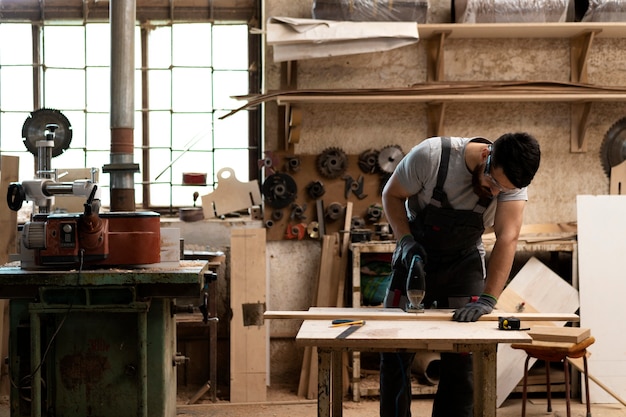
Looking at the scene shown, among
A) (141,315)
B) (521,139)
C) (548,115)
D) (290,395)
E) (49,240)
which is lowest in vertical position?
(290,395)

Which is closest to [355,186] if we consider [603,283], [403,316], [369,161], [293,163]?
[369,161]

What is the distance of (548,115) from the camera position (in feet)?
16.1

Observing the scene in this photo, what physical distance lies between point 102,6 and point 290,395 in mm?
2507

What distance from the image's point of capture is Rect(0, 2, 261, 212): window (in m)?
4.96

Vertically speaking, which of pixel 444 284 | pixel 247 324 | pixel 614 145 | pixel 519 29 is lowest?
pixel 247 324

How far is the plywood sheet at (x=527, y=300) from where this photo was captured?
14.6 feet

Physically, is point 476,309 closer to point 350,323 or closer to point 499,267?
point 499,267

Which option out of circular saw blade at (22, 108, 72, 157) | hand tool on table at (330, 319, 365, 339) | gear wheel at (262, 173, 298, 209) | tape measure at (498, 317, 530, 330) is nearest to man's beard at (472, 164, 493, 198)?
tape measure at (498, 317, 530, 330)

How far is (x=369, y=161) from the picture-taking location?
4.81 meters

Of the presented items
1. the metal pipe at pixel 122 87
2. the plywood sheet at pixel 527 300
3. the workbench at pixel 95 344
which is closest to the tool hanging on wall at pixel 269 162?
the metal pipe at pixel 122 87

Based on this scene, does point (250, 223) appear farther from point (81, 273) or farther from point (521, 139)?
point (521, 139)

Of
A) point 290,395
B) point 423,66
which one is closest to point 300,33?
point 423,66

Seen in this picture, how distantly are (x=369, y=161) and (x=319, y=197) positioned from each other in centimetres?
35

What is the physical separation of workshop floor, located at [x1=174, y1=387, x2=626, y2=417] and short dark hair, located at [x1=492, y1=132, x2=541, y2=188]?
76.6 inches
